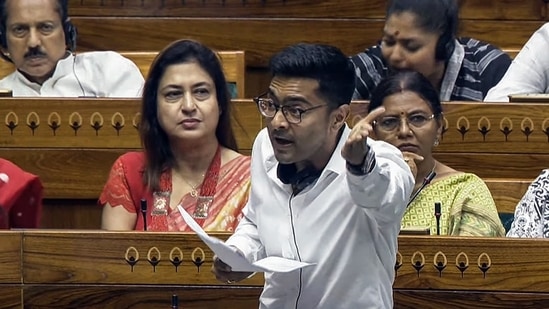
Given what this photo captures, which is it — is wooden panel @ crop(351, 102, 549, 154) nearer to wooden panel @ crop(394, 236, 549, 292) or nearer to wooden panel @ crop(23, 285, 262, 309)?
wooden panel @ crop(394, 236, 549, 292)

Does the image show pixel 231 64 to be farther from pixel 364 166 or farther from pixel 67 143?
pixel 364 166

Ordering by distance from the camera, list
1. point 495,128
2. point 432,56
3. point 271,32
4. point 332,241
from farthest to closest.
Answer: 1. point 271,32
2. point 432,56
3. point 495,128
4. point 332,241

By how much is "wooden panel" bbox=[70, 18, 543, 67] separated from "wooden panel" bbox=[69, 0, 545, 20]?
15 mm

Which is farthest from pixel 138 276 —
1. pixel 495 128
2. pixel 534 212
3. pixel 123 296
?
pixel 495 128

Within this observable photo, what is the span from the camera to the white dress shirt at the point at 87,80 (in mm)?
2873

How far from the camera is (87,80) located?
2.91 m

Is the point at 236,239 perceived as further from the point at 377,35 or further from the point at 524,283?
the point at 377,35

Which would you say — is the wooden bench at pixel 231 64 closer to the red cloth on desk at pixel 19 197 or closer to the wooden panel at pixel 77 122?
the wooden panel at pixel 77 122

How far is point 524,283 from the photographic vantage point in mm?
2156

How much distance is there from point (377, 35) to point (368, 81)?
47 cm

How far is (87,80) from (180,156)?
52 centimetres

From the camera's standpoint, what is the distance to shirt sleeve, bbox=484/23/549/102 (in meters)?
2.76

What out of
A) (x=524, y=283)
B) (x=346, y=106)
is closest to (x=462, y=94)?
(x=524, y=283)

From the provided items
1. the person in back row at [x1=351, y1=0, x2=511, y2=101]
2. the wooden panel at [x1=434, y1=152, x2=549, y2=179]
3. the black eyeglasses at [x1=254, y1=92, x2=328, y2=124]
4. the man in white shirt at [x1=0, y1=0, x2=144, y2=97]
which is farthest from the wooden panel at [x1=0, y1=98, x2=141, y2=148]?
the black eyeglasses at [x1=254, y1=92, x2=328, y2=124]
